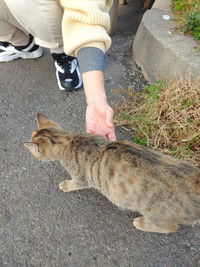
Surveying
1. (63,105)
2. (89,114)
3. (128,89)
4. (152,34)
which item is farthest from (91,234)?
(152,34)

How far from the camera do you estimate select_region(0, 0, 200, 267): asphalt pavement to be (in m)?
2.04

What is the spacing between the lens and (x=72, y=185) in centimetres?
230

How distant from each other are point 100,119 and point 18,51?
1653 millimetres

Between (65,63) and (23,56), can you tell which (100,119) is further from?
(23,56)

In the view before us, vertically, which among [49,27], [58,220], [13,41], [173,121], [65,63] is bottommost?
[58,220]

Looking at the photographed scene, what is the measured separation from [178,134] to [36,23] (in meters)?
1.61

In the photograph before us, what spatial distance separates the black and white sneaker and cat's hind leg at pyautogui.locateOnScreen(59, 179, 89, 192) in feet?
3.76

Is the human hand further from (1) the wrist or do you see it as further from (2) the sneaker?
(2) the sneaker

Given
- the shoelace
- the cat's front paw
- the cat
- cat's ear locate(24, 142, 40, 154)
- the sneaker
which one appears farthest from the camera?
the sneaker

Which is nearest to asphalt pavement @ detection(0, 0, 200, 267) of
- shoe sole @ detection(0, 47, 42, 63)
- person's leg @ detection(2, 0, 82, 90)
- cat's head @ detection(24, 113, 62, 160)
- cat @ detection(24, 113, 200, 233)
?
cat @ detection(24, 113, 200, 233)

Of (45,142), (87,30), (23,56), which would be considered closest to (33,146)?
(45,142)

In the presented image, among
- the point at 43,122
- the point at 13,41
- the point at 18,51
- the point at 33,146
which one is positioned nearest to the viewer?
the point at 33,146

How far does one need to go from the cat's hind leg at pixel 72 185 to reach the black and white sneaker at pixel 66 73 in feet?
3.76

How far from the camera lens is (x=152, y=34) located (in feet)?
10.0
